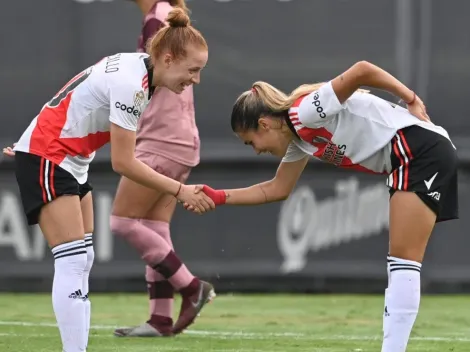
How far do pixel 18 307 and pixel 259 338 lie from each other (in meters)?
2.61

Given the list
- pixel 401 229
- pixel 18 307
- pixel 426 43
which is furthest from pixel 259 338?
pixel 426 43

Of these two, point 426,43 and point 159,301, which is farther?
point 426,43

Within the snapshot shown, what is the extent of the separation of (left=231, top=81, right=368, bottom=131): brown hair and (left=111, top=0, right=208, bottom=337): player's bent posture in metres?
1.63

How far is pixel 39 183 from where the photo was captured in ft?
18.1

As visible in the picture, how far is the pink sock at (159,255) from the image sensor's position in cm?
720

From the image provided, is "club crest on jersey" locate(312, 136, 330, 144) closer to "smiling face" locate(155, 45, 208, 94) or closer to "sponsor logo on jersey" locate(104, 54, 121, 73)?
"smiling face" locate(155, 45, 208, 94)

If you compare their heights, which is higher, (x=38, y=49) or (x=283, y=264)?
(x=38, y=49)

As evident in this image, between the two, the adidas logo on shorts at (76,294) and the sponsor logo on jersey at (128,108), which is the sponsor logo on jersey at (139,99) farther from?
the adidas logo on shorts at (76,294)

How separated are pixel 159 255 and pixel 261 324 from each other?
117cm

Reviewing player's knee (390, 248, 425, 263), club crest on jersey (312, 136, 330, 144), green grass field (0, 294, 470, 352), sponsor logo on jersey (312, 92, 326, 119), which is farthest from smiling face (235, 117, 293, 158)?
green grass field (0, 294, 470, 352)

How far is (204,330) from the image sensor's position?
767 centimetres

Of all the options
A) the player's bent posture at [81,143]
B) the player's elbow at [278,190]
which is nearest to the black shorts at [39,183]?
the player's bent posture at [81,143]

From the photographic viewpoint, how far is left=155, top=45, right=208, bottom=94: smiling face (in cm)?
568

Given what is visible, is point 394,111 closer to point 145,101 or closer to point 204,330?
point 145,101
